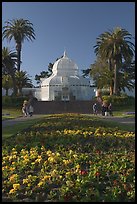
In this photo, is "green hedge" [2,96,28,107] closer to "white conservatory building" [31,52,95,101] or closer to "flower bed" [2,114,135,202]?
"white conservatory building" [31,52,95,101]

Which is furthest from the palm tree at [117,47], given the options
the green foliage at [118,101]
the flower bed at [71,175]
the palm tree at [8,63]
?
the flower bed at [71,175]

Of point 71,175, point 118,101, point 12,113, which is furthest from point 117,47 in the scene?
point 71,175

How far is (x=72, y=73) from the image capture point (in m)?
49.3

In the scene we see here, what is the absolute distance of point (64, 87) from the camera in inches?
1737

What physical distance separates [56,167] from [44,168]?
23 cm

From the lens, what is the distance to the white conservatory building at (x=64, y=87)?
44.0 meters

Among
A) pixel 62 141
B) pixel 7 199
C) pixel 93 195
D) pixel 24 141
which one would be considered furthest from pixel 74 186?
pixel 24 141

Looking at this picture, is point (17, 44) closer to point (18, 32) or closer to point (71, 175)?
point (18, 32)

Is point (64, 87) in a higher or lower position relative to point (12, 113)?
higher

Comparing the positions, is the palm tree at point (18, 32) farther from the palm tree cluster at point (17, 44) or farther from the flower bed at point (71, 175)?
the flower bed at point (71, 175)

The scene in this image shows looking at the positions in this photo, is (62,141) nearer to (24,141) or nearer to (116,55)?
(24,141)

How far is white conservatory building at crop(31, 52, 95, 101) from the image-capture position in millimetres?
44031

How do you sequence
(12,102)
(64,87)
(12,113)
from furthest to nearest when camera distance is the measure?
(64,87), (12,102), (12,113)

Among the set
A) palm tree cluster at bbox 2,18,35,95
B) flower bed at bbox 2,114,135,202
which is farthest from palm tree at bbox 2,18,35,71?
flower bed at bbox 2,114,135,202
